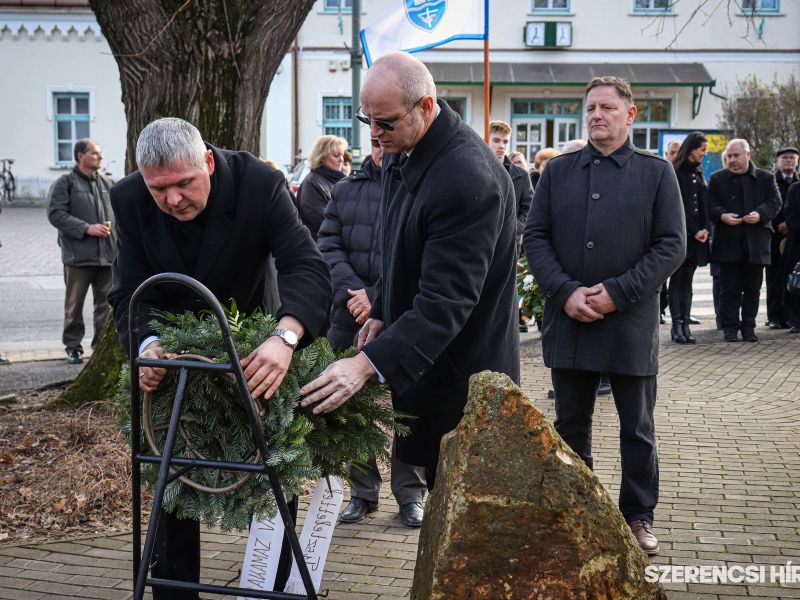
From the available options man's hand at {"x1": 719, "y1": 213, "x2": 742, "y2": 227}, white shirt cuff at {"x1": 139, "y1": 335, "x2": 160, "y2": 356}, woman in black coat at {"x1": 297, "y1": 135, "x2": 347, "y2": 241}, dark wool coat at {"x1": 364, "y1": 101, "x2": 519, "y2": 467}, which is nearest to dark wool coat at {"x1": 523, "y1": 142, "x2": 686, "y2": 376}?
dark wool coat at {"x1": 364, "y1": 101, "x2": 519, "y2": 467}

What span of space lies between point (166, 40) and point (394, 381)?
14.0 ft

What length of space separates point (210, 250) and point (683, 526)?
9.89ft

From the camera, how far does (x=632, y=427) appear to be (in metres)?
4.97

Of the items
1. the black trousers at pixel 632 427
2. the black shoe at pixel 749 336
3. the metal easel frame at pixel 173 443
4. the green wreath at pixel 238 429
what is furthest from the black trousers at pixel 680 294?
the metal easel frame at pixel 173 443

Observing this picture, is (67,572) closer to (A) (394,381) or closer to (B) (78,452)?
(B) (78,452)

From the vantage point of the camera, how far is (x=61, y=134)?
3394cm

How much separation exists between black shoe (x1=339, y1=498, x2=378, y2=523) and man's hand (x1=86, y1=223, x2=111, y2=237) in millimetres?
5718

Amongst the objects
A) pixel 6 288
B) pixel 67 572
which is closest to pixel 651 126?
pixel 6 288

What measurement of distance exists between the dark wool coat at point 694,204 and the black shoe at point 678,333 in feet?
2.47

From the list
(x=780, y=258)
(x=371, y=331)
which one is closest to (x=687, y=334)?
(x=780, y=258)

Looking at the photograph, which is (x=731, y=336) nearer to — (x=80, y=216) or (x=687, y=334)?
(x=687, y=334)

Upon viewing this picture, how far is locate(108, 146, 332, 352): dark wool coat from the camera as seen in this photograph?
382 cm

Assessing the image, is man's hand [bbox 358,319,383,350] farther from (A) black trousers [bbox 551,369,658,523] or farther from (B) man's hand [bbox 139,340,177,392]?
(A) black trousers [bbox 551,369,658,523]

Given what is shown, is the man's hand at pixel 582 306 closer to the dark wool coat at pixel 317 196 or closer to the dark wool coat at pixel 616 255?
the dark wool coat at pixel 616 255
